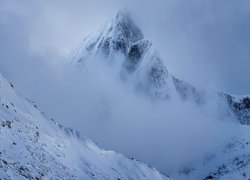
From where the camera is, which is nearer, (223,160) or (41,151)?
(41,151)

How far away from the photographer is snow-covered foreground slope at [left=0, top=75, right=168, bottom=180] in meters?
31.5

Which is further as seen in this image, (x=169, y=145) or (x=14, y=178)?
(x=169, y=145)

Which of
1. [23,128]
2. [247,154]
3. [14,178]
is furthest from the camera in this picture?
[247,154]

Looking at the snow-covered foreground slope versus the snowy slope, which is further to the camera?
the snowy slope

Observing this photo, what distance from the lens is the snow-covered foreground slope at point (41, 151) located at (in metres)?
31.5

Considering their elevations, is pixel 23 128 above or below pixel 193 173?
below

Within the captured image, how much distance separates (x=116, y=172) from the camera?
54.4 metres

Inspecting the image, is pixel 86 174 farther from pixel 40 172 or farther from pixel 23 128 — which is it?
pixel 40 172

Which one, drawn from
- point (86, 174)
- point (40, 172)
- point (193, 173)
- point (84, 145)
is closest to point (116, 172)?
point (84, 145)

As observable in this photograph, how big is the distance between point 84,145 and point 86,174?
13713 mm

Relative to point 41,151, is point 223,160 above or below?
above

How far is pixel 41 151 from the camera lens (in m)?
37.1

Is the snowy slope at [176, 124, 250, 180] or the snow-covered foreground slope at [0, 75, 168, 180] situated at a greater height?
the snowy slope at [176, 124, 250, 180]

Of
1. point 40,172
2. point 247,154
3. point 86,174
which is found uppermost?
point 247,154
